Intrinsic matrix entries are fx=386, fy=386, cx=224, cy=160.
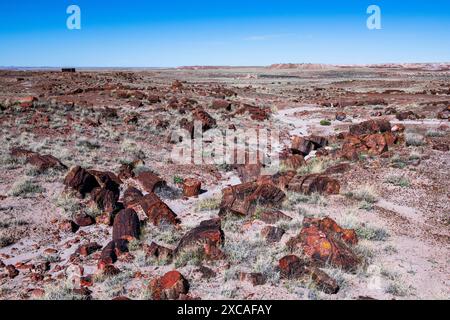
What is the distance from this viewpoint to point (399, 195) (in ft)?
39.8

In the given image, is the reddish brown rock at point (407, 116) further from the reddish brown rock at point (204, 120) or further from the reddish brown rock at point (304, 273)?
the reddish brown rock at point (304, 273)

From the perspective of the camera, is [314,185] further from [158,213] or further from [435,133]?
[435,133]

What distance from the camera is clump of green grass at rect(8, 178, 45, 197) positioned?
36.7 ft

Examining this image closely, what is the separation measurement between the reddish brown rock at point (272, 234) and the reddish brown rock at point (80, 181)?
222 inches

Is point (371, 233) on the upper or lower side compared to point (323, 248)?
lower

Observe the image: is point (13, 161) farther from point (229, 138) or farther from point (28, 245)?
point (229, 138)

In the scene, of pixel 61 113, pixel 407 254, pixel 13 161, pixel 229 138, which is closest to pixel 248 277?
pixel 407 254

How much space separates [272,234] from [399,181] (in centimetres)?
655

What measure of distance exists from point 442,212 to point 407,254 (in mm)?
3158

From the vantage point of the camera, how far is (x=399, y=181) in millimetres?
13125

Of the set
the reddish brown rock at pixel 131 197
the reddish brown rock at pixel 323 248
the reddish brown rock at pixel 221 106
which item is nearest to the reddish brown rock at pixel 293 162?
the reddish brown rock at pixel 131 197

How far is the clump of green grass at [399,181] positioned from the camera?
1284 centimetres

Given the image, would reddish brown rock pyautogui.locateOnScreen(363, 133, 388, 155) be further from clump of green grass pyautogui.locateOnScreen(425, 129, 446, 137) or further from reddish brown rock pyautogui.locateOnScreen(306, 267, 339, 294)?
reddish brown rock pyautogui.locateOnScreen(306, 267, 339, 294)

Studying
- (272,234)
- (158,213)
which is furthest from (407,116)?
(158,213)
